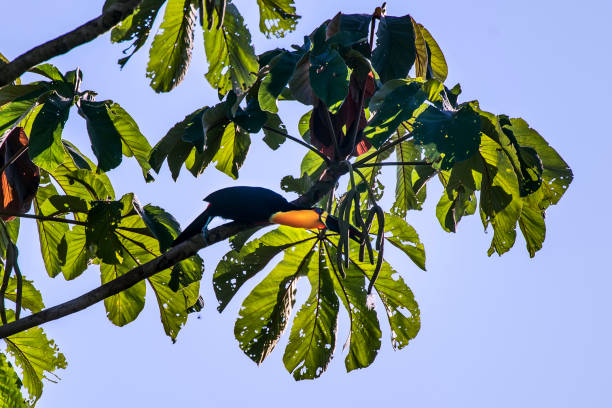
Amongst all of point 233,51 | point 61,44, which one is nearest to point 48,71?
point 233,51

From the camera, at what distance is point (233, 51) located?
3.29m

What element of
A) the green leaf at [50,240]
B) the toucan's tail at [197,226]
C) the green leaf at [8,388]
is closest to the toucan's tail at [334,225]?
the toucan's tail at [197,226]

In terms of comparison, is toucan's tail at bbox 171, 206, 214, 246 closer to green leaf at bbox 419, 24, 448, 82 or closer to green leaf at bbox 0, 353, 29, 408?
green leaf at bbox 0, 353, 29, 408

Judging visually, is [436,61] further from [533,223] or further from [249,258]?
[249,258]

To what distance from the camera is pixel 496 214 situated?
297 centimetres

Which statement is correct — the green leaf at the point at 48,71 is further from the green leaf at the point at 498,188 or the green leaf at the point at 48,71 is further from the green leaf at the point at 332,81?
the green leaf at the point at 498,188

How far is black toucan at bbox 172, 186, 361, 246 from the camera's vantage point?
2602 millimetres

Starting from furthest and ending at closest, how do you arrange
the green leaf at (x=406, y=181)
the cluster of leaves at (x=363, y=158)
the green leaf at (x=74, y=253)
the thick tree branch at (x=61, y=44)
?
the green leaf at (x=406, y=181), the green leaf at (x=74, y=253), the cluster of leaves at (x=363, y=158), the thick tree branch at (x=61, y=44)

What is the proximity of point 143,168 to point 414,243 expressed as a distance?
1.25 meters

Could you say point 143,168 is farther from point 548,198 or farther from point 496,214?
point 548,198

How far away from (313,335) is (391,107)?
48.4 inches

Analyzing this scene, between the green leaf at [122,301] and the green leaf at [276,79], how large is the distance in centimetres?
115

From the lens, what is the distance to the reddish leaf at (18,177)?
10.1 ft

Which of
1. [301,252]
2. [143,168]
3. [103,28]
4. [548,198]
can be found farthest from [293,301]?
[103,28]
